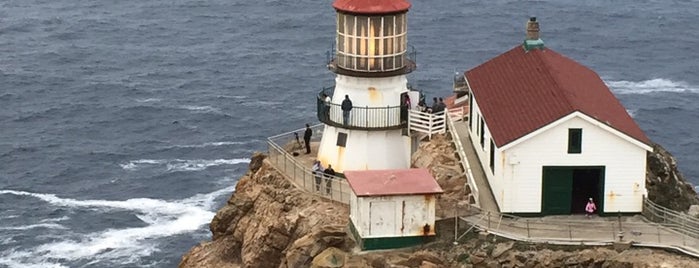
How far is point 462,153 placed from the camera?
176 ft

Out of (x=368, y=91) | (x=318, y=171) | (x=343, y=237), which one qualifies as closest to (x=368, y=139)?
(x=368, y=91)

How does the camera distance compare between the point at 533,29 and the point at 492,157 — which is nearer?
the point at 492,157

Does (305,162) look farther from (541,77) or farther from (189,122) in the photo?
(189,122)

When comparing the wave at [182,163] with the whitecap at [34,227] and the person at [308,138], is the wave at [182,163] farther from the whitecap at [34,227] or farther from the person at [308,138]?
the person at [308,138]

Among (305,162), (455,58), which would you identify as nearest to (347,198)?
(305,162)

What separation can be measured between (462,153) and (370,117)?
16.3 ft

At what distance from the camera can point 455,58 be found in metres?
116

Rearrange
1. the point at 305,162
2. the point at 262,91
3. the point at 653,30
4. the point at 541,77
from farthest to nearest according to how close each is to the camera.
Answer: the point at 653,30, the point at 262,91, the point at 305,162, the point at 541,77

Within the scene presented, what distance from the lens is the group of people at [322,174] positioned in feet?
177

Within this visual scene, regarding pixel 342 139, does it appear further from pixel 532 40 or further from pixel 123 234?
pixel 123 234

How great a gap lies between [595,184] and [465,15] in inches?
3500

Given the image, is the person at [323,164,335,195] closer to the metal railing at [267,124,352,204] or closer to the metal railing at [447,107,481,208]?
the metal railing at [267,124,352,204]

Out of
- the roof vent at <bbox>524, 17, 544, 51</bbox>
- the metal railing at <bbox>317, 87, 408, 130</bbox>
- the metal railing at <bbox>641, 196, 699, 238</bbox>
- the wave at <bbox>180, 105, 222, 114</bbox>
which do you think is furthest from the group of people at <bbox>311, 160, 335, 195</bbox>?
the wave at <bbox>180, 105, 222, 114</bbox>

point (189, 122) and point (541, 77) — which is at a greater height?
point (541, 77)
